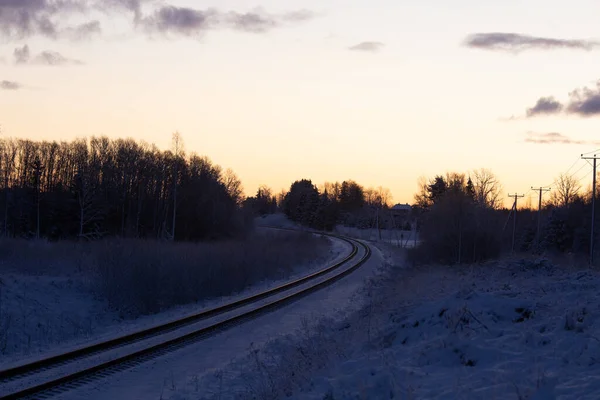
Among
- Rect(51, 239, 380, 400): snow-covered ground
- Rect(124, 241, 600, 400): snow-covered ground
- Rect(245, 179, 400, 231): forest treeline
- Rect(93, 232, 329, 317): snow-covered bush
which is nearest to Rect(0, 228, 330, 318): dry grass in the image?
Rect(93, 232, 329, 317): snow-covered bush

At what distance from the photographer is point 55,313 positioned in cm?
1973

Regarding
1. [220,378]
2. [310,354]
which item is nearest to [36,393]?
[220,378]

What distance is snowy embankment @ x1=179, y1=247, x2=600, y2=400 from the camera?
25.8 feet

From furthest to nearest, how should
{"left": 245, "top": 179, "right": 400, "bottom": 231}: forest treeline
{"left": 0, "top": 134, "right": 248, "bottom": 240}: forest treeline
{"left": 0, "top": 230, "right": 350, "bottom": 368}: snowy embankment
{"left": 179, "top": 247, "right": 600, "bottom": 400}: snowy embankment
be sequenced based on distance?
{"left": 245, "top": 179, "right": 400, "bottom": 231}: forest treeline → {"left": 0, "top": 134, "right": 248, "bottom": 240}: forest treeline → {"left": 0, "top": 230, "right": 350, "bottom": 368}: snowy embankment → {"left": 179, "top": 247, "right": 600, "bottom": 400}: snowy embankment

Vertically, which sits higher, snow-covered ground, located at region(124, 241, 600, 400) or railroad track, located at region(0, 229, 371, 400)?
snow-covered ground, located at region(124, 241, 600, 400)

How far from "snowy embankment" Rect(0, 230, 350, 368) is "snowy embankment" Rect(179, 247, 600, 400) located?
5882 mm

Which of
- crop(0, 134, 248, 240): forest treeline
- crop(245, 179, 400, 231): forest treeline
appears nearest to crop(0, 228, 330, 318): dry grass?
crop(0, 134, 248, 240): forest treeline

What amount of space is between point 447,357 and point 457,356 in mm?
166

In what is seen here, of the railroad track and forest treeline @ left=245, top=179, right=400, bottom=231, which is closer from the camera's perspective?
the railroad track

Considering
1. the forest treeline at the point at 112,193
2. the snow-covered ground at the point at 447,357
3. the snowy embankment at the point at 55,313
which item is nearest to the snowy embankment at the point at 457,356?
the snow-covered ground at the point at 447,357

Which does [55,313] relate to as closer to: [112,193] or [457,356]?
[457,356]

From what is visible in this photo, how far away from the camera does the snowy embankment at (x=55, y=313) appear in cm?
1585

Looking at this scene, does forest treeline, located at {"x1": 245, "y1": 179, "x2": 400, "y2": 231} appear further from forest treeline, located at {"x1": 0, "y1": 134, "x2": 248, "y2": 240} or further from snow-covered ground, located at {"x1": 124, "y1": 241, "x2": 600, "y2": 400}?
snow-covered ground, located at {"x1": 124, "y1": 241, "x2": 600, "y2": 400}

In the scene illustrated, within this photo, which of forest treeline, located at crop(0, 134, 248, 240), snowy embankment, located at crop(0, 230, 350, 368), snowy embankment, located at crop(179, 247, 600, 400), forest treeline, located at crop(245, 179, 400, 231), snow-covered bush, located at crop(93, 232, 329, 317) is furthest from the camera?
forest treeline, located at crop(245, 179, 400, 231)
